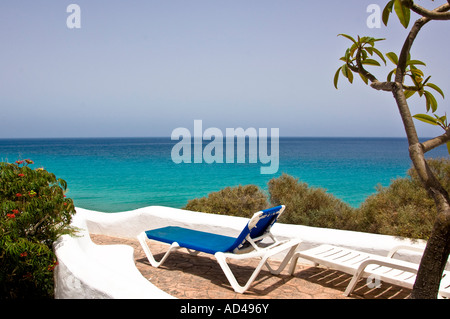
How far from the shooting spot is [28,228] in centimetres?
383

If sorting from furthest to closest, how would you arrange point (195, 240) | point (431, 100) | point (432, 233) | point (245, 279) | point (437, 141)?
point (195, 240)
point (245, 279)
point (431, 100)
point (437, 141)
point (432, 233)

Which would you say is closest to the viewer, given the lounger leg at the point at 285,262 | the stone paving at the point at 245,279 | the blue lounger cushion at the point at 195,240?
the stone paving at the point at 245,279

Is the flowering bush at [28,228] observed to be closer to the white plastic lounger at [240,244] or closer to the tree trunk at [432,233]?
the white plastic lounger at [240,244]

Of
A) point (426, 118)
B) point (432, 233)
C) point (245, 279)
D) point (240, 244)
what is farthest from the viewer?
point (245, 279)

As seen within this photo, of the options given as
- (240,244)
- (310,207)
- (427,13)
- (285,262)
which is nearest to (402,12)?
(427,13)

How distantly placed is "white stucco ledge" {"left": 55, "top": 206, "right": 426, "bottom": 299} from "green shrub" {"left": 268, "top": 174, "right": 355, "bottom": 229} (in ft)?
8.01

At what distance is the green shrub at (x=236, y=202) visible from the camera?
8.97 meters

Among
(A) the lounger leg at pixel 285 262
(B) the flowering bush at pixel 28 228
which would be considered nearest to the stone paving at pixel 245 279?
(A) the lounger leg at pixel 285 262

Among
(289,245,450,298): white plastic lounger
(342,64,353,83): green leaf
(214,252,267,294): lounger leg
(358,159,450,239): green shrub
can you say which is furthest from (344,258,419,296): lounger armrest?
(342,64,353,83): green leaf

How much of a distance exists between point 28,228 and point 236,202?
577cm

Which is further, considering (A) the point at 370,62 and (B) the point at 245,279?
(B) the point at 245,279

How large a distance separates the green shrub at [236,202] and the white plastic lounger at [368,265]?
4551mm

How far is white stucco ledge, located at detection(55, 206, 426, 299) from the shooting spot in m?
2.77

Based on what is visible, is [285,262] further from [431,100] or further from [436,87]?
[436,87]
